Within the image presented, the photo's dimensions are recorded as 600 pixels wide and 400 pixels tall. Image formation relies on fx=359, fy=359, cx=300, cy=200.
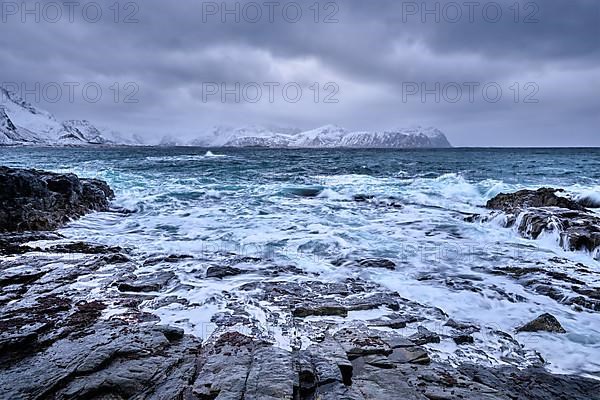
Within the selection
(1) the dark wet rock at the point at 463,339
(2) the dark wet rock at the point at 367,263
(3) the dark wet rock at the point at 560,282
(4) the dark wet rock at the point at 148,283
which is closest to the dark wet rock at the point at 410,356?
(1) the dark wet rock at the point at 463,339

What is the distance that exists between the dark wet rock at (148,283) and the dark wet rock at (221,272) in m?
0.67

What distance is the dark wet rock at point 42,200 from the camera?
9.66m

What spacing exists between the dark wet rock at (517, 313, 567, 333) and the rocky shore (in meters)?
0.02

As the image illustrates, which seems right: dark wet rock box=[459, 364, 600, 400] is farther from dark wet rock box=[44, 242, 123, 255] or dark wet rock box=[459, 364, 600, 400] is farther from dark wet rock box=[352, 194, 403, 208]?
dark wet rock box=[352, 194, 403, 208]

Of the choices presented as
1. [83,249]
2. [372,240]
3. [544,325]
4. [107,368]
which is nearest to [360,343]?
[107,368]

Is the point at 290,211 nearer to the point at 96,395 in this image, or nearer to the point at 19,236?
the point at 19,236

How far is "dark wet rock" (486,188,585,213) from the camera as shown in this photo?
1257cm

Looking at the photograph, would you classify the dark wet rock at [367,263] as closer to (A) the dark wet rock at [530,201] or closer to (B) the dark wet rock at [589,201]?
(A) the dark wet rock at [530,201]

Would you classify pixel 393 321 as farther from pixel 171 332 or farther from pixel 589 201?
pixel 589 201

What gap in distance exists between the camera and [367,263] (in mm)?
7820

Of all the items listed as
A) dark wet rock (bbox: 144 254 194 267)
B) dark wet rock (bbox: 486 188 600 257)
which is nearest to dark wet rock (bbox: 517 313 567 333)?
dark wet rock (bbox: 486 188 600 257)

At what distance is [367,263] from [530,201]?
923cm

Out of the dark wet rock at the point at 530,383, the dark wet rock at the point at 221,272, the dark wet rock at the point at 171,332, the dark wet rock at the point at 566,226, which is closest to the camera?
the dark wet rock at the point at 530,383

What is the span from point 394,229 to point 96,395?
939 centimetres
